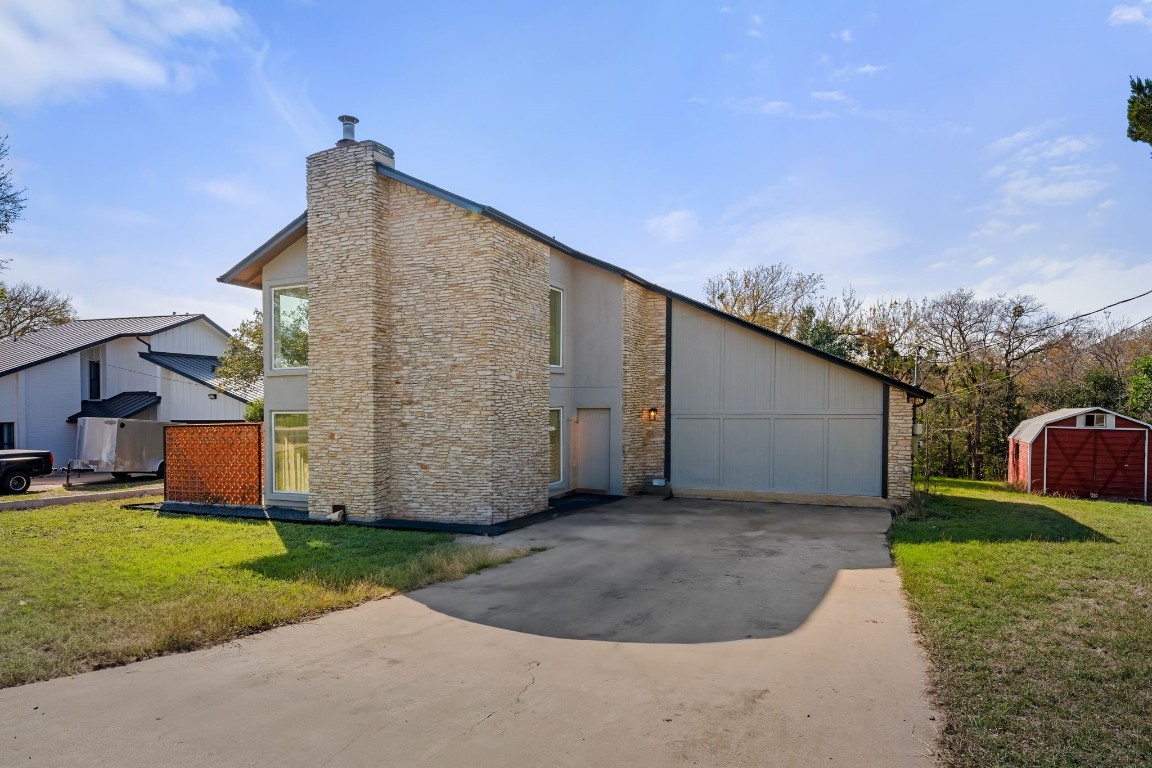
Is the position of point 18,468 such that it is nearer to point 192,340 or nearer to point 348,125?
point 192,340

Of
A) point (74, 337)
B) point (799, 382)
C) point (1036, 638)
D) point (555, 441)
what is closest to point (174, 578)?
point (555, 441)

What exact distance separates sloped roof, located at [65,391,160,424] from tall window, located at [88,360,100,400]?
0.37m

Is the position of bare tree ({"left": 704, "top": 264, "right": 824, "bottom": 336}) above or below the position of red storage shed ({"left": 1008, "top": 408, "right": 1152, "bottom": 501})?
above

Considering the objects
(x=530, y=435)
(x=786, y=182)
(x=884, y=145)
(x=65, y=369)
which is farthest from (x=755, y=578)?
(x=65, y=369)

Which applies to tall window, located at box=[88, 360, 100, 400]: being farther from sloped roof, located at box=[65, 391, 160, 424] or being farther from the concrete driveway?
the concrete driveway

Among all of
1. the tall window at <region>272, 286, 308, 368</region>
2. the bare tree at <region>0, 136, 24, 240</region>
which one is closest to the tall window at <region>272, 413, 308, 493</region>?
the tall window at <region>272, 286, 308, 368</region>

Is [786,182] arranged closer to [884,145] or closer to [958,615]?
[884,145]

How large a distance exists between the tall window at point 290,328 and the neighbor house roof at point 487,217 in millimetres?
831

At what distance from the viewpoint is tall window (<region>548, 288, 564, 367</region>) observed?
47.9 ft

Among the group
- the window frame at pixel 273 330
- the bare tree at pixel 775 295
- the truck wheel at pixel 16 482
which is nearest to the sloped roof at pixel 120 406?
the truck wheel at pixel 16 482

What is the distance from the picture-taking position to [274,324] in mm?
13883

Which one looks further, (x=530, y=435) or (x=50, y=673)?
(x=530, y=435)

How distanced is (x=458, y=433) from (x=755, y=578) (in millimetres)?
5964

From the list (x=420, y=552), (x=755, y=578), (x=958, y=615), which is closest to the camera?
(x=958, y=615)
